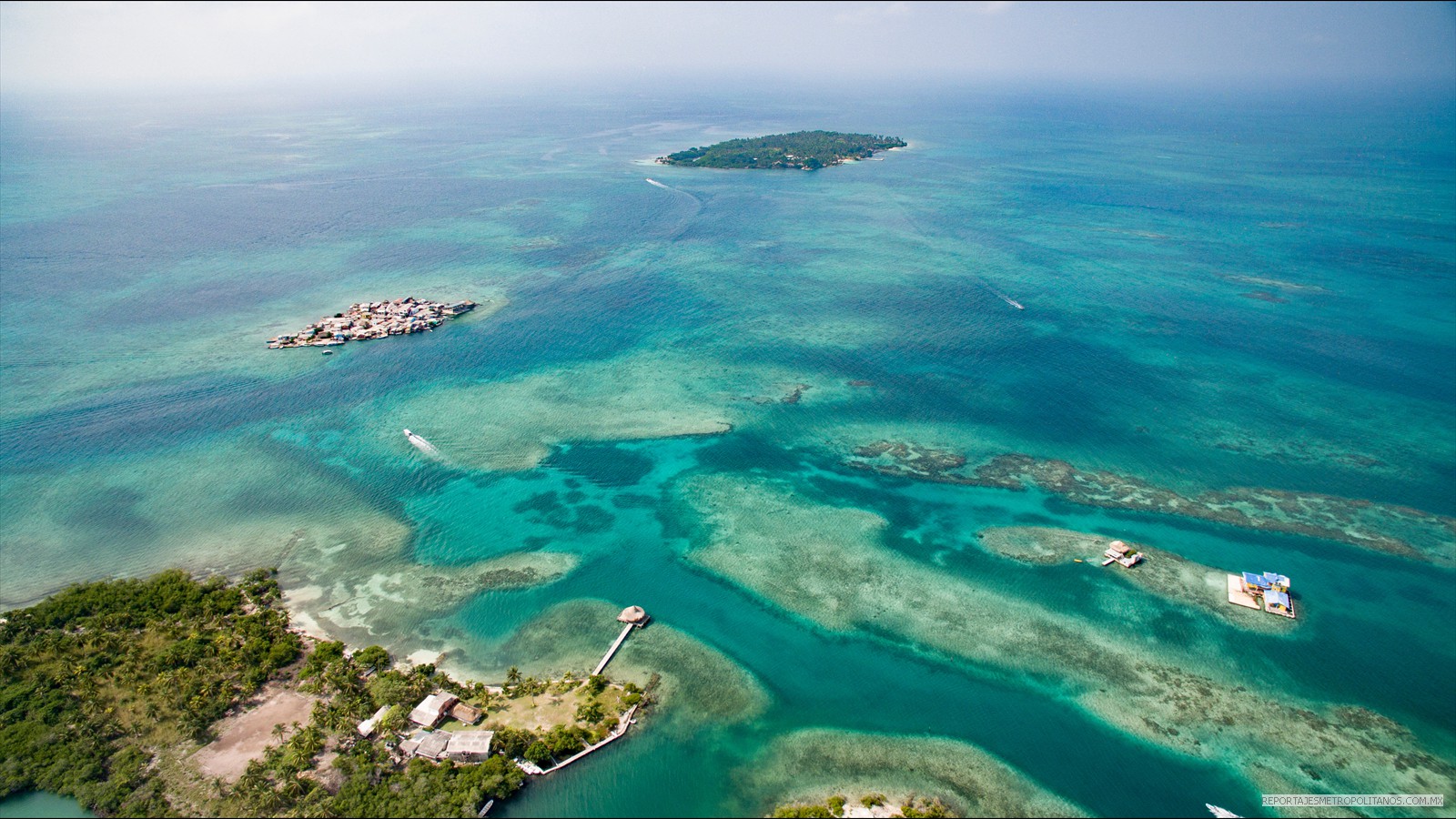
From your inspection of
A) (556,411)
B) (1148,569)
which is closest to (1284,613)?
(1148,569)

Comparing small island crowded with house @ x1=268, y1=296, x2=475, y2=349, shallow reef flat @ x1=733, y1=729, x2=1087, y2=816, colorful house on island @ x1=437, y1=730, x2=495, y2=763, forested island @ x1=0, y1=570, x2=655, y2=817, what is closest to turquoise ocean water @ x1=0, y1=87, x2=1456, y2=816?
shallow reef flat @ x1=733, y1=729, x2=1087, y2=816

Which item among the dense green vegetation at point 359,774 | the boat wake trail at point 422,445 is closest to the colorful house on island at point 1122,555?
the dense green vegetation at point 359,774

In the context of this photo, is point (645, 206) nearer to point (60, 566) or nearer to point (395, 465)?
point (395, 465)

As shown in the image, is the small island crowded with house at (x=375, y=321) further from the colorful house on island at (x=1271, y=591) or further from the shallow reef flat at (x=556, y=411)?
the colorful house on island at (x=1271, y=591)

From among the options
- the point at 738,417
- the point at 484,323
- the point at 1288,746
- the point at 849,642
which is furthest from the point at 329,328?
the point at 1288,746

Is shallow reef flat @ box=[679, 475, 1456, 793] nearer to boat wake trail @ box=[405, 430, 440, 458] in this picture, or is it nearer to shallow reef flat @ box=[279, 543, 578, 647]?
shallow reef flat @ box=[279, 543, 578, 647]

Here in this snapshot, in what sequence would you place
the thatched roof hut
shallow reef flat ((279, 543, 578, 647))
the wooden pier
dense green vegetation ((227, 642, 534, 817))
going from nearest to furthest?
dense green vegetation ((227, 642, 534, 817)) → the wooden pier → shallow reef flat ((279, 543, 578, 647)) → the thatched roof hut
